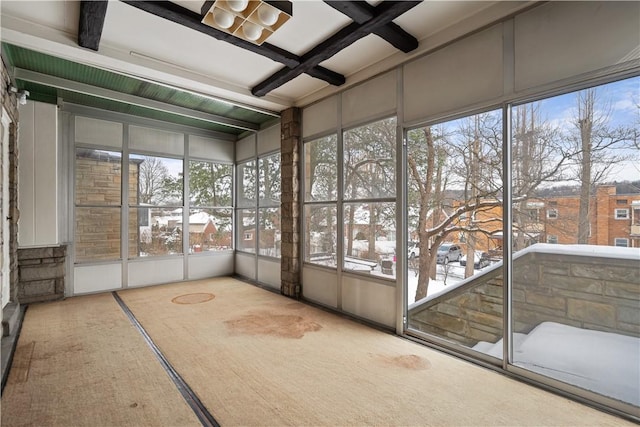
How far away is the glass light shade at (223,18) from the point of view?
2681mm

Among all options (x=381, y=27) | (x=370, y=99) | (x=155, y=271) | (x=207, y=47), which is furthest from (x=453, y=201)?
(x=155, y=271)

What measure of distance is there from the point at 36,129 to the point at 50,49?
1946 mm

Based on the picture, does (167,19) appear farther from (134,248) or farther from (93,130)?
(134,248)

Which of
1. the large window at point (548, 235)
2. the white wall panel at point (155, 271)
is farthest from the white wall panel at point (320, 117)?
the white wall panel at point (155, 271)

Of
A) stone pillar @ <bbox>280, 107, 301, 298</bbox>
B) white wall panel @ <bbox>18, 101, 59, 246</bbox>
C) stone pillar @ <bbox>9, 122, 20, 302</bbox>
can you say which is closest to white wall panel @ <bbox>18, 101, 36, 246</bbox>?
white wall panel @ <bbox>18, 101, 59, 246</bbox>

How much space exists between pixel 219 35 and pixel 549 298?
386 cm

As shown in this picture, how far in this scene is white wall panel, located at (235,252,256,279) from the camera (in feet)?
21.4

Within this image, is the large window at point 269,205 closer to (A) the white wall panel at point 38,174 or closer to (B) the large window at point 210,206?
(B) the large window at point 210,206

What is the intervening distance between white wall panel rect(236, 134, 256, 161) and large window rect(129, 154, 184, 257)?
4.08ft

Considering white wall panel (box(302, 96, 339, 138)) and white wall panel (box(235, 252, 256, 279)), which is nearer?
white wall panel (box(302, 96, 339, 138))


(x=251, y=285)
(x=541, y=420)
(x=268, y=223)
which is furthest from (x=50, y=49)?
(x=541, y=420)

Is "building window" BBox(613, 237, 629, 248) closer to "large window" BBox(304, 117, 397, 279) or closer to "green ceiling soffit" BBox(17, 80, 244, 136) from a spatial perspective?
"large window" BBox(304, 117, 397, 279)

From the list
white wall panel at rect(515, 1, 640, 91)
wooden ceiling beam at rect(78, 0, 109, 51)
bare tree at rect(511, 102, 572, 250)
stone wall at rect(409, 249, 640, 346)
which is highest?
wooden ceiling beam at rect(78, 0, 109, 51)

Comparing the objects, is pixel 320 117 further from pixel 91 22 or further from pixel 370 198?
pixel 91 22
